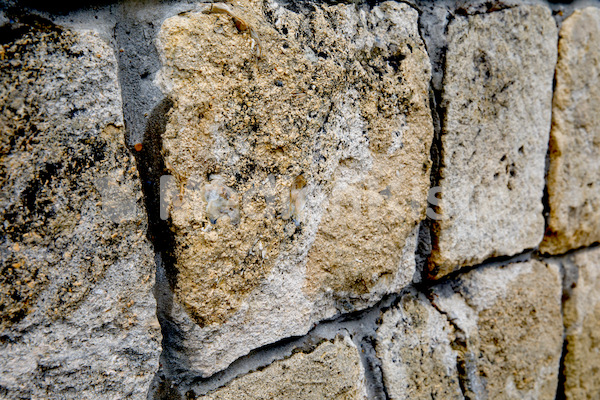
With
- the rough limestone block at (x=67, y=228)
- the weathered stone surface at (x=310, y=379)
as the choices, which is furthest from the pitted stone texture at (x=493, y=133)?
the rough limestone block at (x=67, y=228)

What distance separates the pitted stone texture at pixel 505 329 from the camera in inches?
32.1

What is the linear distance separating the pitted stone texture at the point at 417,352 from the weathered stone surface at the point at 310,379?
2.5 inches

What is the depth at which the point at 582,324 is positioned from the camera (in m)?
1.06

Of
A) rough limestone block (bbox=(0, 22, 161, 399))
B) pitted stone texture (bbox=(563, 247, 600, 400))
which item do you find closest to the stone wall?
rough limestone block (bbox=(0, 22, 161, 399))

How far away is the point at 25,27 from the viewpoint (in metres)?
0.39

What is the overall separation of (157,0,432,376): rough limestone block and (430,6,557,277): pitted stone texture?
74mm

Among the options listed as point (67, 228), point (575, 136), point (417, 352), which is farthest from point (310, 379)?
point (575, 136)

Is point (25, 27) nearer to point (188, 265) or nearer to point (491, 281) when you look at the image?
point (188, 265)

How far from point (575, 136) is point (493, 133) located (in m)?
0.32

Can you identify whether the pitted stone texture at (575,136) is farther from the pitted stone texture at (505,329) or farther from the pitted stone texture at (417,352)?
the pitted stone texture at (417,352)

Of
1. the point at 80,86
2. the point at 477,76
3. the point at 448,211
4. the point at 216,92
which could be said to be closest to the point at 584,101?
the point at 477,76

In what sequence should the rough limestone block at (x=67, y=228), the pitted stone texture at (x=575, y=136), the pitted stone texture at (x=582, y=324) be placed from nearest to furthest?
the rough limestone block at (x=67, y=228) < the pitted stone texture at (x=575, y=136) < the pitted stone texture at (x=582, y=324)

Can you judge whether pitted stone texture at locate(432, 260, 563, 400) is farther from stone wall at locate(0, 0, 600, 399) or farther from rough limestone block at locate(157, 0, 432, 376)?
rough limestone block at locate(157, 0, 432, 376)

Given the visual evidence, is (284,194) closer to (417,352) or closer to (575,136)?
(417,352)
